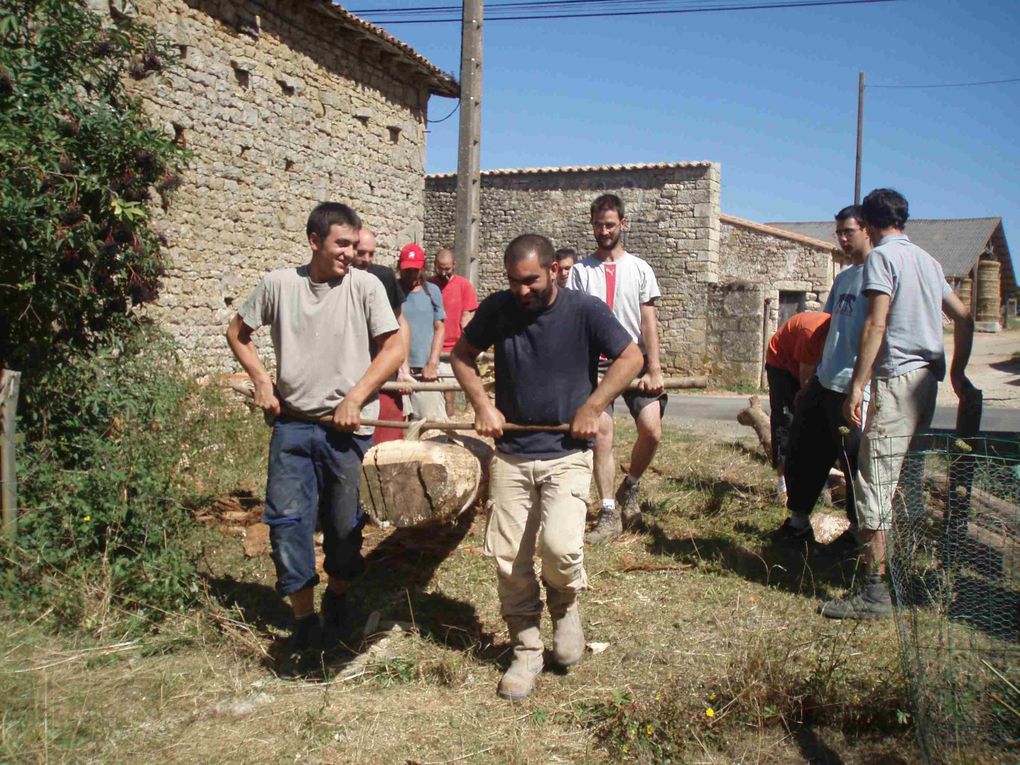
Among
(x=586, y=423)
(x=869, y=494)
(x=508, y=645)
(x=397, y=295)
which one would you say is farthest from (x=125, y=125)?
(x=869, y=494)

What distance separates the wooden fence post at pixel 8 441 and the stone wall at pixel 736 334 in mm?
15389

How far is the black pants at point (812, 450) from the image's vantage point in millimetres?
5160

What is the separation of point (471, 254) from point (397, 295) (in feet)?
13.3

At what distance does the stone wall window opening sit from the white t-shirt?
654 inches

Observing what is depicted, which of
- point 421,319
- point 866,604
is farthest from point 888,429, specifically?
point 421,319

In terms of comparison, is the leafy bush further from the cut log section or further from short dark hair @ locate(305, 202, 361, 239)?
short dark hair @ locate(305, 202, 361, 239)

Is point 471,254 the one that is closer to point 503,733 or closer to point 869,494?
point 869,494

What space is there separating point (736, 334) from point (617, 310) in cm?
1358

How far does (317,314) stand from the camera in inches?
158

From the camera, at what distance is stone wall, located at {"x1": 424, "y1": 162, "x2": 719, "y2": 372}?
758 inches

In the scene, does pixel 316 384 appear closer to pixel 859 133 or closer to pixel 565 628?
pixel 565 628

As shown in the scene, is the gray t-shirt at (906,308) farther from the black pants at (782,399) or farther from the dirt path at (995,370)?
the dirt path at (995,370)

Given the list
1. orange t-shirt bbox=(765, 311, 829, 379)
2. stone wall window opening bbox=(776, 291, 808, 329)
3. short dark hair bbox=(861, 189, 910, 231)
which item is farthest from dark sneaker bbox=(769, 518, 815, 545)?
stone wall window opening bbox=(776, 291, 808, 329)

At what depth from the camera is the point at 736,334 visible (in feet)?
60.4
